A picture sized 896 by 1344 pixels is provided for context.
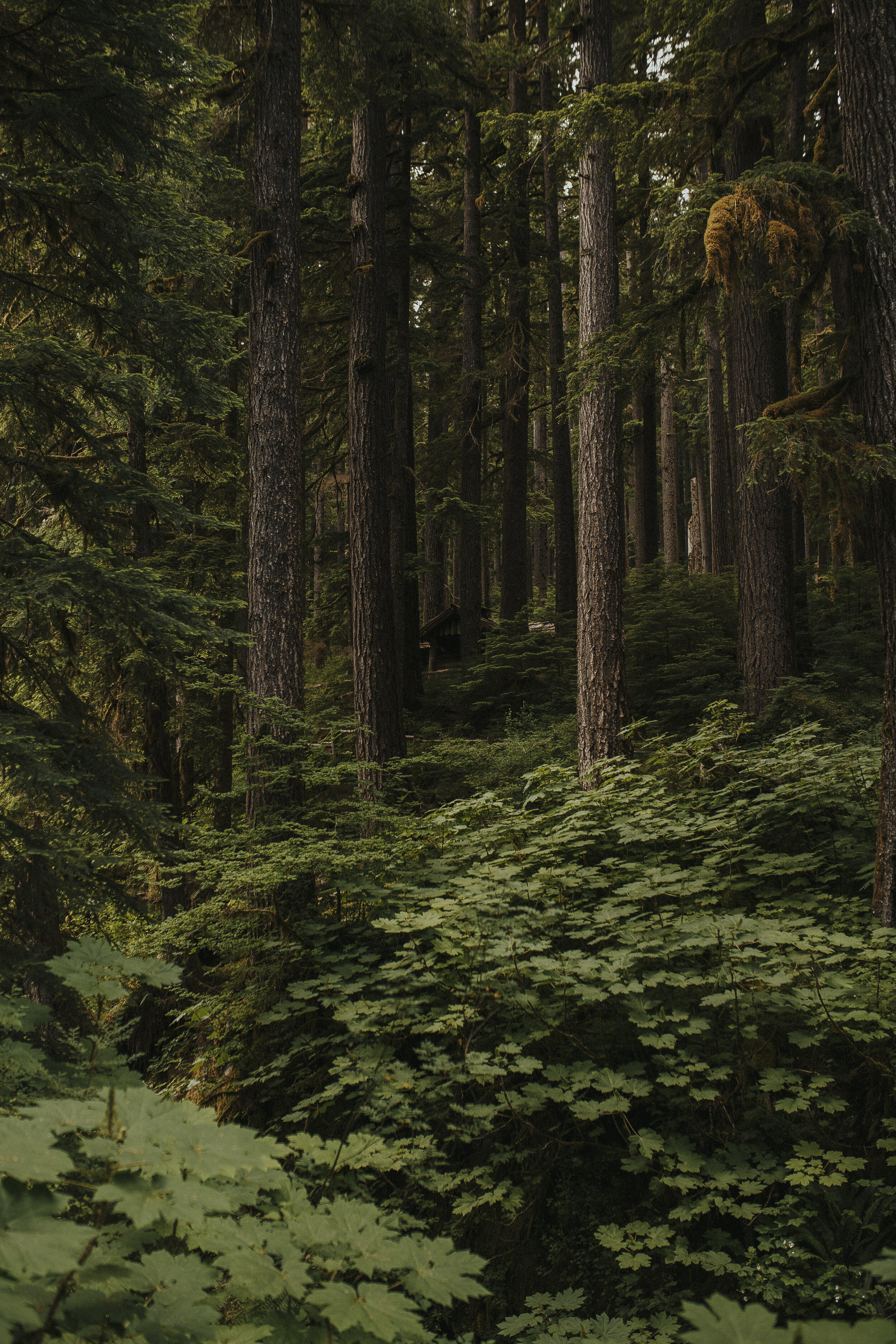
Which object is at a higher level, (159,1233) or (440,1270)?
(159,1233)

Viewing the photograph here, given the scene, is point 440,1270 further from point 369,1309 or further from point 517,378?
point 517,378

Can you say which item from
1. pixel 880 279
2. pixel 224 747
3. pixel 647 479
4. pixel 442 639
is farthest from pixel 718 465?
pixel 880 279

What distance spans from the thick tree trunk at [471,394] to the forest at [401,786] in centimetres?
266

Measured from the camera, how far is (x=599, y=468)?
7.60 metres

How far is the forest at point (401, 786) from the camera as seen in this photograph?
84.5 inches

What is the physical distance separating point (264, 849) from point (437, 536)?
1807 cm

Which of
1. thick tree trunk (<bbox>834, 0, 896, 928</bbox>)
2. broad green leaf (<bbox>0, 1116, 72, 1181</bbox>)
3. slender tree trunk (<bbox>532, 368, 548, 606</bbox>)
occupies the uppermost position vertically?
slender tree trunk (<bbox>532, 368, 548, 606</bbox>)

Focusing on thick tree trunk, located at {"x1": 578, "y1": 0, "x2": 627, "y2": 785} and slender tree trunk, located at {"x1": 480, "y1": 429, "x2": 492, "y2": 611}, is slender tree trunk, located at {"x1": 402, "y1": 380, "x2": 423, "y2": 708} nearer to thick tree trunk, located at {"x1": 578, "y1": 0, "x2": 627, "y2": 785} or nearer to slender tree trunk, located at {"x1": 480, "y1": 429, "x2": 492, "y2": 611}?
slender tree trunk, located at {"x1": 480, "y1": 429, "x2": 492, "y2": 611}

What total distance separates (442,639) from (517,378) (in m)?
6.77

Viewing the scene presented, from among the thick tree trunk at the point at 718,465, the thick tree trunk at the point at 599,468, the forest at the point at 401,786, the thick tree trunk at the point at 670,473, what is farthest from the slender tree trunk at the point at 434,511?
the thick tree trunk at the point at 718,465

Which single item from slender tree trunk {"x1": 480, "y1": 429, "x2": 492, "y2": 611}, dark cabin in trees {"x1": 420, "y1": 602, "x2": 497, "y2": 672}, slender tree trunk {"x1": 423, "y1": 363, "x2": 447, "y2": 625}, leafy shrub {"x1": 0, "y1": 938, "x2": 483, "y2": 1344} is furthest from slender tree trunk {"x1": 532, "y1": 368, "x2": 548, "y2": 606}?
leafy shrub {"x1": 0, "y1": 938, "x2": 483, "y2": 1344}

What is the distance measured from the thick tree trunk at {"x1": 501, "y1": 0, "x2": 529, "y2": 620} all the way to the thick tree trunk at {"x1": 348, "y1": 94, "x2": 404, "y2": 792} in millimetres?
5260

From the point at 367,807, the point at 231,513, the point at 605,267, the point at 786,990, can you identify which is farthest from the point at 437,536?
the point at 786,990

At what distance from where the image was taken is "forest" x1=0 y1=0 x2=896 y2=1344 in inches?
84.5
